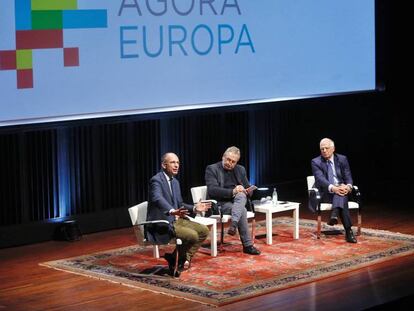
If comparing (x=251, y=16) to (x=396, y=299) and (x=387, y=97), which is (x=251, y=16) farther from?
(x=396, y=299)

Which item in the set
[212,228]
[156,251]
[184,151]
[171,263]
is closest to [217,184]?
[212,228]

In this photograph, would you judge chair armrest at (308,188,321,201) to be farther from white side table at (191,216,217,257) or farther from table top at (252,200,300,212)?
white side table at (191,216,217,257)

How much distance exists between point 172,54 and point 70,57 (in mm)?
1166

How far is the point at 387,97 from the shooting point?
13266mm

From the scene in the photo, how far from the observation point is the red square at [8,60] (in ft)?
30.3

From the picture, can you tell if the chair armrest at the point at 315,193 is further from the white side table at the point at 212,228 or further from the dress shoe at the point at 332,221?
the white side table at the point at 212,228

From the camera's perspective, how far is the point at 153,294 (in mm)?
8234

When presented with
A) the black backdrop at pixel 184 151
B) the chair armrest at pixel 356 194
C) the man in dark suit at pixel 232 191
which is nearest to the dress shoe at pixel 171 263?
the man in dark suit at pixel 232 191

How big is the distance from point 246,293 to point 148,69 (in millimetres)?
2927

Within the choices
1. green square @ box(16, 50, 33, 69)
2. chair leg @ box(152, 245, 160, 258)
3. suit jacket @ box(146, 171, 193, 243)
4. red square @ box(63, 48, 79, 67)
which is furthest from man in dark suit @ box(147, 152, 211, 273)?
green square @ box(16, 50, 33, 69)

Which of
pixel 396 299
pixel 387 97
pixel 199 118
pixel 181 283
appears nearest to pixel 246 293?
pixel 181 283

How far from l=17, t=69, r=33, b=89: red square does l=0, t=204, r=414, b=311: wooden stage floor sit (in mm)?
1534

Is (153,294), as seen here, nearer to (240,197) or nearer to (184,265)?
(184,265)

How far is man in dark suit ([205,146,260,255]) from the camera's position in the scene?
31.4ft
